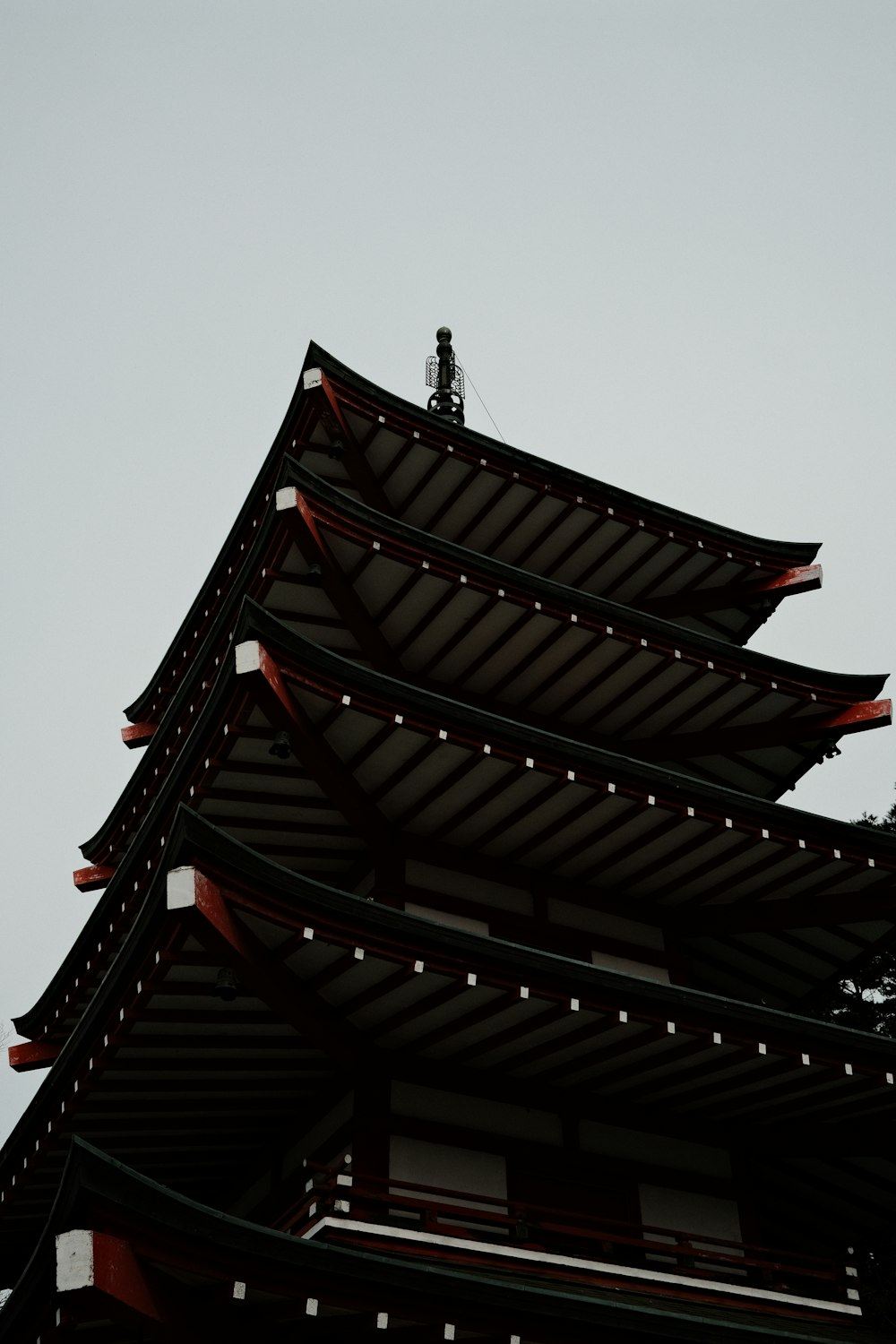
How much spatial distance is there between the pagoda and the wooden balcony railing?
53 millimetres

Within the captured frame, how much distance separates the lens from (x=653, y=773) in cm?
1317

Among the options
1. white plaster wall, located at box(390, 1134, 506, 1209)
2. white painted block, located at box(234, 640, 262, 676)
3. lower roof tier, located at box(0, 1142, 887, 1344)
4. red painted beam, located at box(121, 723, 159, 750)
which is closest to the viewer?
lower roof tier, located at box(0, 1142, 887, 1344)

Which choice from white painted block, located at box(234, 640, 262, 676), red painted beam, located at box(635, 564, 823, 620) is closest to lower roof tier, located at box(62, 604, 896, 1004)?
white painted block, located at box(234, 640, 262, 676)

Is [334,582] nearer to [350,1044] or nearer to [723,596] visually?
[350,1044]

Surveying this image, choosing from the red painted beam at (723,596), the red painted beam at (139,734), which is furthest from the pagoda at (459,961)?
the red painted beam at (139,734)

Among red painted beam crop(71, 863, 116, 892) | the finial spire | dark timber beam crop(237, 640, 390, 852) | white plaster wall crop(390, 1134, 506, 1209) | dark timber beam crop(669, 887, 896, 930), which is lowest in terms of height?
white plaster wall crop(390, 1134, 506, 1209)

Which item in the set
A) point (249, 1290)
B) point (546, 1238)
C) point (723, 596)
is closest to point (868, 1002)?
point (723, 596)

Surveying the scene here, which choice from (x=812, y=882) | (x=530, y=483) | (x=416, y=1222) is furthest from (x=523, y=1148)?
(x=530, y=483)

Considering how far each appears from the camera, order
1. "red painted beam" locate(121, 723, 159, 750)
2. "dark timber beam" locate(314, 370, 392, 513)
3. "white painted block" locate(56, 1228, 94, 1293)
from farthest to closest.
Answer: "red painted beam" locate(121, 723, 159, 750) → "dark timber beam" locate(314, 370, 392, 513) → "white painted block" locate(56, 1228, 94, 1293)

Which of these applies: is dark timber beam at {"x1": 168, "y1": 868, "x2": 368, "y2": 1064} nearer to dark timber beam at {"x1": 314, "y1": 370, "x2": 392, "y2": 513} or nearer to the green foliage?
dark timber beam at {"x1": 314, "y1": 370, "x2": 392, "y2": 513}

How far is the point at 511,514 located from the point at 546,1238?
9.58 meters

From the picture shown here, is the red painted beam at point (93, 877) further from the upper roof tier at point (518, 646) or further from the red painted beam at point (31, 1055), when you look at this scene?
the upper roof tier at point (518, 646)

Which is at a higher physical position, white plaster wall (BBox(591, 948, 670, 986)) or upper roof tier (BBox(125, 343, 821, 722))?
upper roof tier (BBox(125, 343, 821, 722))

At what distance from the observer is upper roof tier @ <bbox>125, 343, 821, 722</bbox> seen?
16312 millimetres
